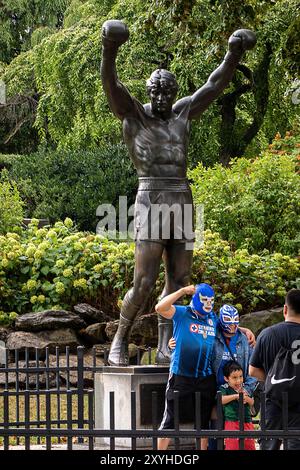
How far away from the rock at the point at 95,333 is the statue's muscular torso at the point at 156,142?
16.7 feet

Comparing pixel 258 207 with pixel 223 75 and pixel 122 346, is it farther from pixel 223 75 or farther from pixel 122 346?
pixel 122 346

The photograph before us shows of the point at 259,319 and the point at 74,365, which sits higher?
the point at 259,319

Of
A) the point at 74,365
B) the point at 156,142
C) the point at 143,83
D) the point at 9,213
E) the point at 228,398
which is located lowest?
the point at 74,365

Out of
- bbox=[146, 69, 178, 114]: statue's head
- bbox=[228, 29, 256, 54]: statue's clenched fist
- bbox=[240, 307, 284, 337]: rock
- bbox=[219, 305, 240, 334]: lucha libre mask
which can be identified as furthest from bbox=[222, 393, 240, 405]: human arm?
bbox=[240, 307, 284, 337]: rock

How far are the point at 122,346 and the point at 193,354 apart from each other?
1390 millimetres

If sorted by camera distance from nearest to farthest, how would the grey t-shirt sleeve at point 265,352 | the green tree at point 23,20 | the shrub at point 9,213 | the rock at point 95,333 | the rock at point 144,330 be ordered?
the grey t-shirt sleeve at point 265,352, the rock at point 144,330, the rock at point 95,333, the shrub at point 9,213, the green tree at point 23,20

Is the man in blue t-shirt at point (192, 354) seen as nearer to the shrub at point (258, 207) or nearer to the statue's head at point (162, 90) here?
the statue's head at point (162, 90)


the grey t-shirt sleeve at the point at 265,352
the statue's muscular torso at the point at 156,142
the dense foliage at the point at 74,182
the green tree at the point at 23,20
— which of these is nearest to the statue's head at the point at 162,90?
the statue's muscular torso at the point at 156,142

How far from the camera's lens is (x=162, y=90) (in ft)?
27.4

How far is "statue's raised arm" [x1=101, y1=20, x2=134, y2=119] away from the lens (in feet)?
25.8

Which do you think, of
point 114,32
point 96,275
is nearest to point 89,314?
point 96,275

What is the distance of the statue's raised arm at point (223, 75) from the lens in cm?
869

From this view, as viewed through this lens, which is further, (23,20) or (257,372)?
(23,20)
